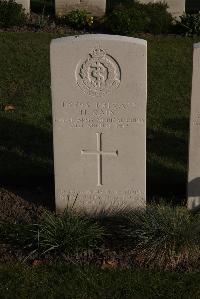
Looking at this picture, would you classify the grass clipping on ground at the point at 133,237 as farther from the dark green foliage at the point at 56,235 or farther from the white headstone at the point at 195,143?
the white headstone at the point at 195,143

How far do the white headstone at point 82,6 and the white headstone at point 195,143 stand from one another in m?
8.27

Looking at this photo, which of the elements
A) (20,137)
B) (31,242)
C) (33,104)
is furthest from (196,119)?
(33,104)

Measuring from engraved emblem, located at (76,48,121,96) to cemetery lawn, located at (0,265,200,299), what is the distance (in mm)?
1897

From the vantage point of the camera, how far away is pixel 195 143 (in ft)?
23.5

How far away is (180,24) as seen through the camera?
14.1 m

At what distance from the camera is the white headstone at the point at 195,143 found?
6848 millimetres

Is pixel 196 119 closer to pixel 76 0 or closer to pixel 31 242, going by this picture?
pixel 31 242

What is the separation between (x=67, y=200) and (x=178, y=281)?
1.76 m

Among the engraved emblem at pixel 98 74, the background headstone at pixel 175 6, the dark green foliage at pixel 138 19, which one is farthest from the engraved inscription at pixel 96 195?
the background headstone at pixel 175 6

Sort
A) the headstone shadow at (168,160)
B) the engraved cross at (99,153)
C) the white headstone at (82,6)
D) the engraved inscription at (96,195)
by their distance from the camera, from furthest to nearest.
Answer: the white headstone at (82,6) → the headstone shadow at (168,160) → the engraved inscription at (96,195) → the engraved cross at (99,153)

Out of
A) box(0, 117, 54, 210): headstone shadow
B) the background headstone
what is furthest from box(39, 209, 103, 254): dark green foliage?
the background headstone

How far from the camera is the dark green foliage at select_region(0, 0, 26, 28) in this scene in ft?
45.4

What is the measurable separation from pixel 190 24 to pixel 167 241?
8.41m

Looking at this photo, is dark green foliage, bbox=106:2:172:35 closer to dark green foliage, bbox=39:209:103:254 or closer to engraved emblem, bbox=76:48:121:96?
engraved emblem, bbox=76:48:121:96
